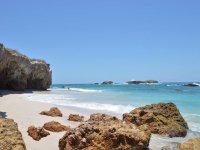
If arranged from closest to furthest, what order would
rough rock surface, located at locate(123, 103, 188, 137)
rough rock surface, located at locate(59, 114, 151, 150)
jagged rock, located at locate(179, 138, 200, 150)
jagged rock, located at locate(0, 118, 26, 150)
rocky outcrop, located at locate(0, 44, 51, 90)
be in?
jagged rock, located at locate(0, 118, 26, 150)
rough rock surface, located at locate(59, 114, 151, 150)
jagged rock, located at locate(179, 138, 200, 150)
rough rock surface, located at locate(123, 103, 188, 137)
rocky outcrop, located at locate(0, 44, 51, 90)

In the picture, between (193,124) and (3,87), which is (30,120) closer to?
(193,124)

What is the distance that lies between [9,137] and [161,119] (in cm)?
725

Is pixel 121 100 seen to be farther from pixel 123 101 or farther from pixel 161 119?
pixel 161 119

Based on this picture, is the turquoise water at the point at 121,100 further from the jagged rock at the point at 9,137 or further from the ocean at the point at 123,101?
the jagged rock at the point at 9,137

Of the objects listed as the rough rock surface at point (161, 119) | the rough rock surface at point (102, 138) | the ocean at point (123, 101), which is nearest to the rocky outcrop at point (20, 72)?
the ocean at point (123, 101)

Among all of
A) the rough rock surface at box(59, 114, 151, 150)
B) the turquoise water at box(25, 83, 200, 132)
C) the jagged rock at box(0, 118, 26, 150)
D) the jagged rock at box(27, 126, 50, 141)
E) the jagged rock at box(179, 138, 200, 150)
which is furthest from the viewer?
the turquoise water at box(25, 83, 200, 132)

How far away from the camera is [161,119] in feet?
36.9

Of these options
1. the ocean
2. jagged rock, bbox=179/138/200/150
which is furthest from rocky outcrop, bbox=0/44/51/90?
jagged rock, bbox=179/138/200/150

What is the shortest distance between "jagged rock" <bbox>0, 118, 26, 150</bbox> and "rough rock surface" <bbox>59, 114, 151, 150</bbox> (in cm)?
195

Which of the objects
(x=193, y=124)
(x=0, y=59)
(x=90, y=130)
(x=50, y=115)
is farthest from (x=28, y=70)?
(x=90, y=130)

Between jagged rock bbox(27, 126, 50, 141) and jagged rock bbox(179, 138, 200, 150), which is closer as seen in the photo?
jagged rock bbox(179, 138, 200, 150)

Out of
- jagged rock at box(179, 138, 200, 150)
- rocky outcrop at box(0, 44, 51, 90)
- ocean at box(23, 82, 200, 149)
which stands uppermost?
rocky outcrop at box(0, 44, 51, 90)

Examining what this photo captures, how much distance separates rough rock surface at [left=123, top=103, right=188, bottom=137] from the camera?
1062 centimetres

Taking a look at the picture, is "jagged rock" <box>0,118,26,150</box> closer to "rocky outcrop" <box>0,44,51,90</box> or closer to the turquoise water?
the turquoise water
